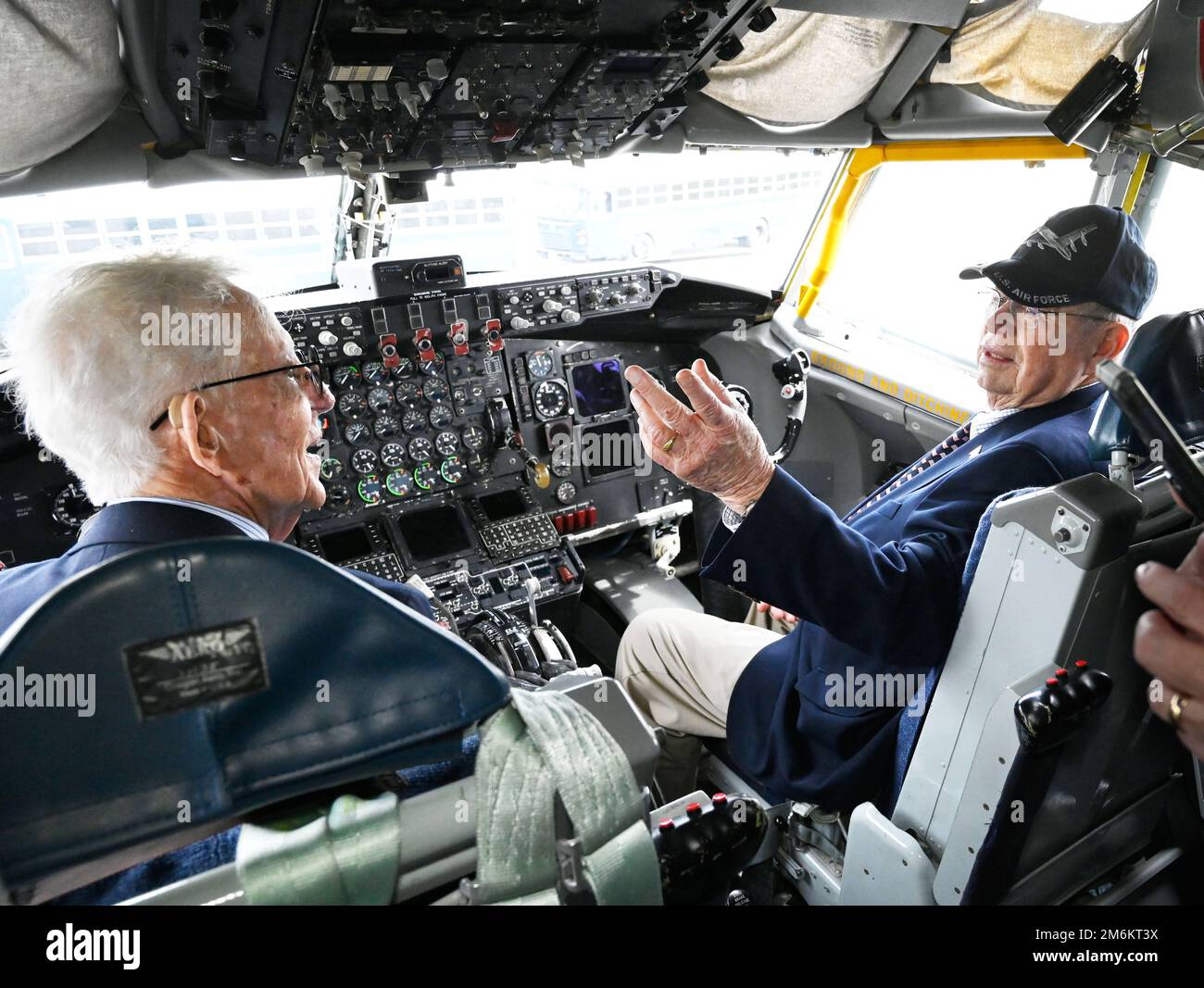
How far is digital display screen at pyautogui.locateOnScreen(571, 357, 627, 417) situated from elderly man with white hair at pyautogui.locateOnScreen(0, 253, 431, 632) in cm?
207

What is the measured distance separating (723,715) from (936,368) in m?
2.10

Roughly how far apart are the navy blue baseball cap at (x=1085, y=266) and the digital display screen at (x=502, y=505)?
1.96m

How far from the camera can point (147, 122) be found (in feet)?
7.01

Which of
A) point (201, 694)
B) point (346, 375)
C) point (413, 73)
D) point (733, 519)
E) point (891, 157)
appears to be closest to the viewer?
point (201, 694)

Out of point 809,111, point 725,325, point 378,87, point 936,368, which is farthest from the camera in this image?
point 725,325

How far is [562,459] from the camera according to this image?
11.4 ft

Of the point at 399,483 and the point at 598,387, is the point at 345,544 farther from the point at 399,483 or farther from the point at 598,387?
the point at 598,387

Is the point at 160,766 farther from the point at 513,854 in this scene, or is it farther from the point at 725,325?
the point at 725,325

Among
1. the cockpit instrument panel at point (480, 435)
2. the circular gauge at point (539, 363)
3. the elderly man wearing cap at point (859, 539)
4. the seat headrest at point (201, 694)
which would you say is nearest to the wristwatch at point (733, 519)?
the elderly man wearing cap at point (859, 539)

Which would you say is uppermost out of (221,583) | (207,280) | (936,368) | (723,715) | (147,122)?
(147,122)

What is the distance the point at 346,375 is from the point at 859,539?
210 centimetres

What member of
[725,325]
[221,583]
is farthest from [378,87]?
[725,325]

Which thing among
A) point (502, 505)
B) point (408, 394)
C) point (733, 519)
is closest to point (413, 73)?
point (733, 519)

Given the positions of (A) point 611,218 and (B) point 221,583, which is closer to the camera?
(B) point 221,583
